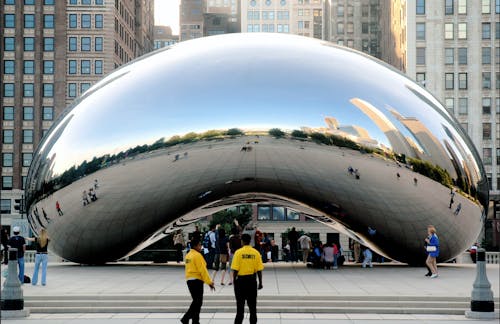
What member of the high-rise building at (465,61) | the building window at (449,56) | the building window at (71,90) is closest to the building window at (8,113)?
the building window at (71,90)

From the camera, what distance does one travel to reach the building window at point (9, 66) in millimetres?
80938

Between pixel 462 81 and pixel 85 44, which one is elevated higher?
pixel 85 44

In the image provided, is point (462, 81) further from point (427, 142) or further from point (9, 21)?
point (427, 142)

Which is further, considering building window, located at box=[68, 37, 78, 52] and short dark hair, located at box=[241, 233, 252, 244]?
building window, located at box=[68, 37, 78, 52]

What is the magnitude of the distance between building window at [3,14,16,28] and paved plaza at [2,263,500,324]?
6337 cm

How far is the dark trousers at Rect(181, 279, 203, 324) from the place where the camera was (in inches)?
432

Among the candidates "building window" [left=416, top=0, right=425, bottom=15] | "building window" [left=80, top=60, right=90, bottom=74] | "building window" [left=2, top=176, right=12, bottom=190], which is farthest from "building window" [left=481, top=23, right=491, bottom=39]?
"building window" [left=2, top=176, right=12, bottom=190]

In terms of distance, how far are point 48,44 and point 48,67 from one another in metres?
2.43

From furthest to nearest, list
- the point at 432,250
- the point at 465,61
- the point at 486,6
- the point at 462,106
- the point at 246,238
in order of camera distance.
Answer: the point at 465,61 → the point at 486,6 → the point at 462,106 → the point at 432,250 → the point at 246,238

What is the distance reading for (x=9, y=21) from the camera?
81312 mm

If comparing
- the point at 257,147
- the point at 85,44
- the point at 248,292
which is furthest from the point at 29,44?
the point at 248,292

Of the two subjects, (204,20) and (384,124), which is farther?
(204,20)

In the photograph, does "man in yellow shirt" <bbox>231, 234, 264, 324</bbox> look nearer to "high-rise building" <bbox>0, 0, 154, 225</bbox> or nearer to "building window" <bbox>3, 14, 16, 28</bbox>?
"high-rise building" <bbox>0, 0, 154, 225</bbox>

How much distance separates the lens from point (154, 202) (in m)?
20.1
